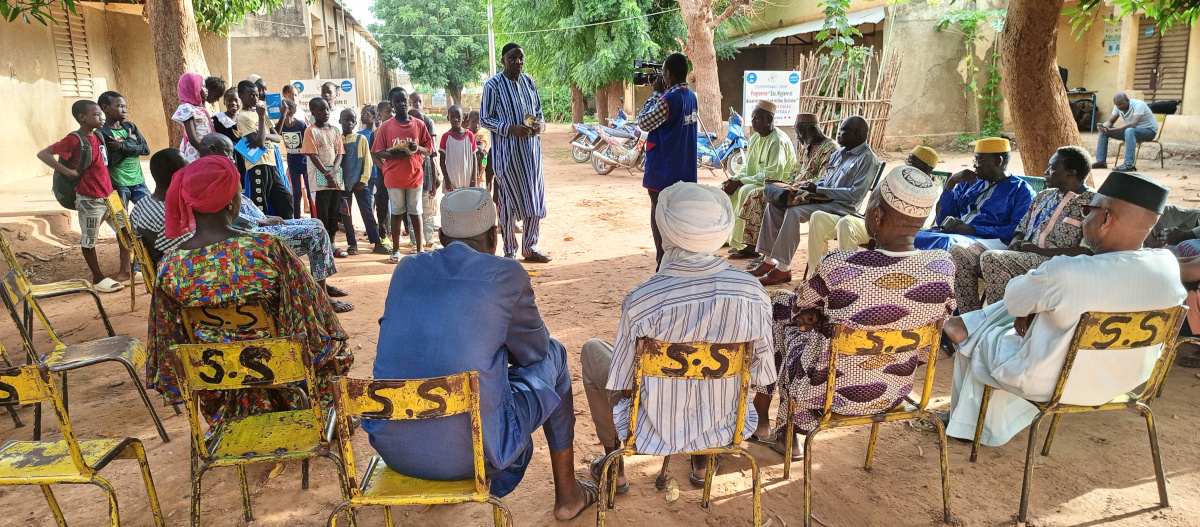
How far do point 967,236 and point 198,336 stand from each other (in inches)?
184

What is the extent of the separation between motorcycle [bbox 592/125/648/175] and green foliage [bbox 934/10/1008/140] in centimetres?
676

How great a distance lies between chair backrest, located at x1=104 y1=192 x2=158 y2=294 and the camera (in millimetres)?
4578

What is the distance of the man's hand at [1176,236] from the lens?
4125mm

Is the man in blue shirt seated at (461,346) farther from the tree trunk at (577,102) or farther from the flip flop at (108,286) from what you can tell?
the tree trunk at (577,102)

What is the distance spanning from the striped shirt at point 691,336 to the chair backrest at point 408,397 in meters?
0.62

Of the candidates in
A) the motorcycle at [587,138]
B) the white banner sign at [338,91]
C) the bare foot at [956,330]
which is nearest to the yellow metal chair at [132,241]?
the bare foot at [956,330]

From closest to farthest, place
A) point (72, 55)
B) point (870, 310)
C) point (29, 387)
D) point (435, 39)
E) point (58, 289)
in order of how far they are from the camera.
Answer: point (29, 387)
point (870, 310)
point (58, 289)
point (72, 55)
point (435, 39)

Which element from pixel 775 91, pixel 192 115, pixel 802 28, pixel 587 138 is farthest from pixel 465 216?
pixel 802 28

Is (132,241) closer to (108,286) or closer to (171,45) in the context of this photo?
(108,286)

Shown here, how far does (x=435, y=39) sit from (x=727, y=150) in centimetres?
3082

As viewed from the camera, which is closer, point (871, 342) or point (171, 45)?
point (871, 342)

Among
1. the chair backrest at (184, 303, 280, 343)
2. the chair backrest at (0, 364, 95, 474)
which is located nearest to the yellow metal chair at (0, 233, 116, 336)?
the chair backrest at (184, 303, 280, 343)

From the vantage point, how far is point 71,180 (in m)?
5.87

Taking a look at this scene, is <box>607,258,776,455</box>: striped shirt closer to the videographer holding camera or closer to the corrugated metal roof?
the videographer holding camera
